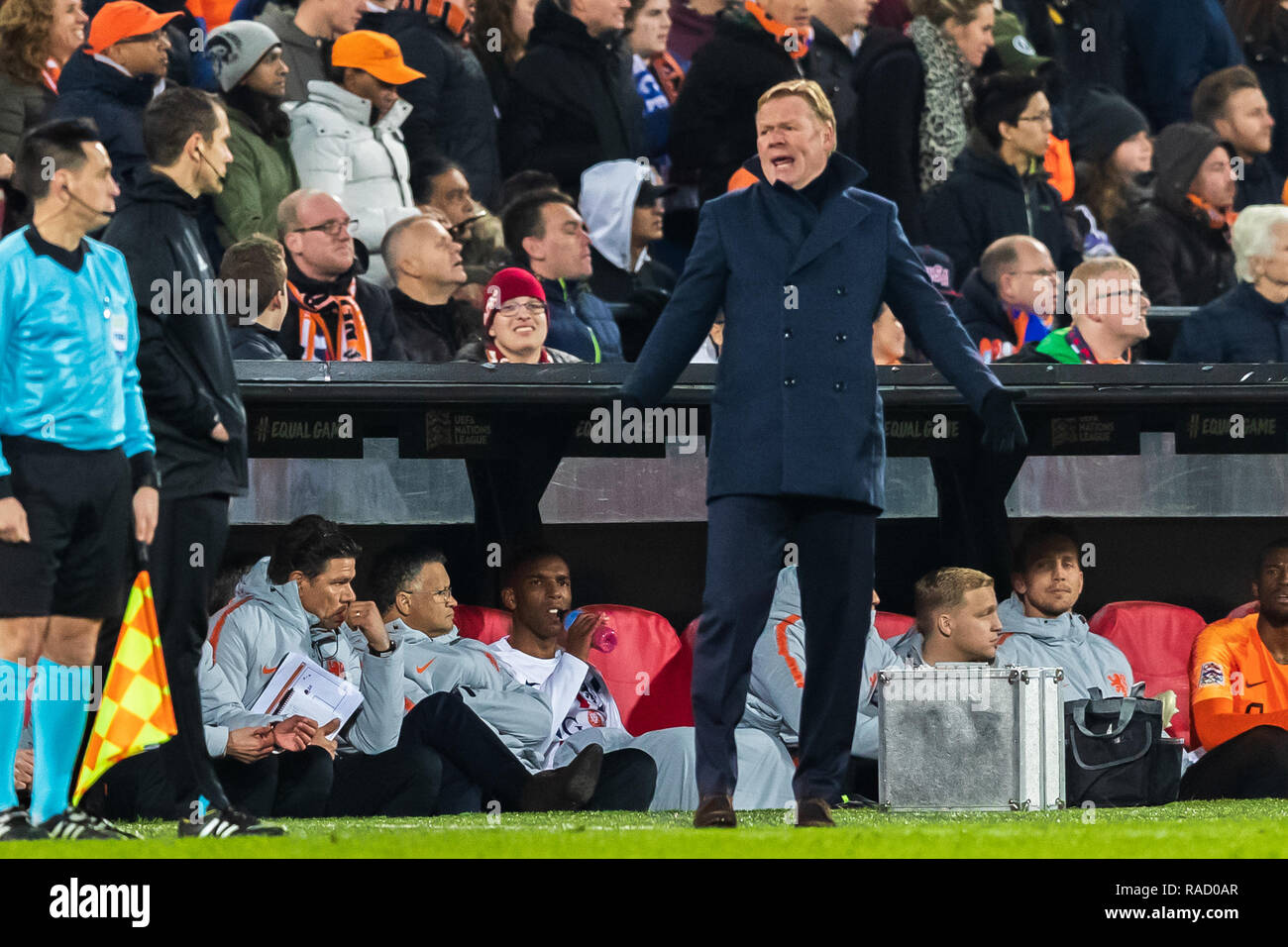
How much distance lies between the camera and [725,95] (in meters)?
9.23

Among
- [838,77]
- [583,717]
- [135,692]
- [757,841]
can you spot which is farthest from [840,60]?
[757,841]

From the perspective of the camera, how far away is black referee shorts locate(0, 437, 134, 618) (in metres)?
5.73

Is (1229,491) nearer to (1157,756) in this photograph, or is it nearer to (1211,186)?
(1157,756)

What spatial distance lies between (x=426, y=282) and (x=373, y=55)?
1019mm

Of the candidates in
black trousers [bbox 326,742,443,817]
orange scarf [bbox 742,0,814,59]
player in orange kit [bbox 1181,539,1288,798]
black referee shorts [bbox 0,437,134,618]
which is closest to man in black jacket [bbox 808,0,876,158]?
orange scarf [bbox 742,0,814,59]

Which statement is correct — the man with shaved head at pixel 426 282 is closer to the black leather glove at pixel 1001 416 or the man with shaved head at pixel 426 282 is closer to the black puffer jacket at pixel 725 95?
the black puffer jacket at pixel 725 95

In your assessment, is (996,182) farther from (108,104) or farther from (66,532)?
(66,532)

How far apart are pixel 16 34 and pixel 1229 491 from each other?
4.71m

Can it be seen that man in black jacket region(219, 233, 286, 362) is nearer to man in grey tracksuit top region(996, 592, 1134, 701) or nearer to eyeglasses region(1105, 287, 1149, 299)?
man in grey tracksuit top region(996, 592, 1134, 701)

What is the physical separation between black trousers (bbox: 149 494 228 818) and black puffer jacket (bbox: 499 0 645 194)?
3512mm

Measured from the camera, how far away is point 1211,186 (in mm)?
10109

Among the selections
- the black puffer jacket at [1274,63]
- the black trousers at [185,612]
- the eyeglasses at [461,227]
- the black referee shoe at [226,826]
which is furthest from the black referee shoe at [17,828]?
the black puffer jacket at [1274,63]
